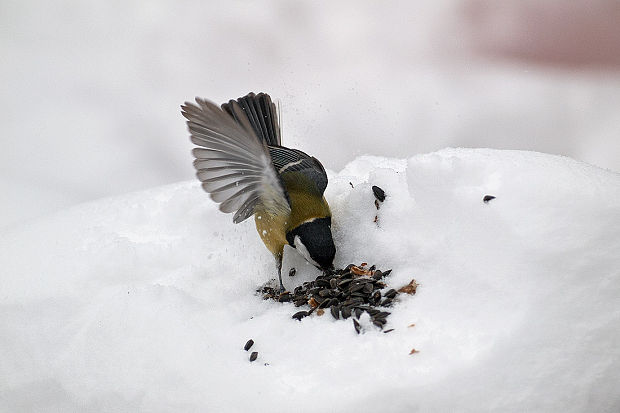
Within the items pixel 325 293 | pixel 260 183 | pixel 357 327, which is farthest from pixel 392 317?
pixel 260 183

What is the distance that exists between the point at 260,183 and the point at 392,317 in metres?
0.45

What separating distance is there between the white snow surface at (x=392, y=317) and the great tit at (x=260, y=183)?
100 mm

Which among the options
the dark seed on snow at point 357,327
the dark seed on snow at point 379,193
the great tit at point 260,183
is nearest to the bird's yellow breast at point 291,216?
the great tit at point 260,183

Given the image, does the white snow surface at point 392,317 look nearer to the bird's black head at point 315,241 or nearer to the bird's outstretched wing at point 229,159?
the bird's black head at point 315,241

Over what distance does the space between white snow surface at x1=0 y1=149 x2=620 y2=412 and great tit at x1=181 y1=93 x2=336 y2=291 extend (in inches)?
3.9

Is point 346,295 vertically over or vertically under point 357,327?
over

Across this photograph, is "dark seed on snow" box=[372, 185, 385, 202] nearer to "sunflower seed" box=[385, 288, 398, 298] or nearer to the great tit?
the great tit

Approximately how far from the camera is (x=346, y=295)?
1.16 metres

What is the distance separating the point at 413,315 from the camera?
1.03m

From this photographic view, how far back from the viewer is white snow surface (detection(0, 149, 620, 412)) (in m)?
0.87

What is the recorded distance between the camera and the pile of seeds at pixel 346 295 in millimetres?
1087

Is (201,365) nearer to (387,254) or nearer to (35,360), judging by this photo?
(35,360)

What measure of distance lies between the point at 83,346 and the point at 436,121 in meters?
1.61

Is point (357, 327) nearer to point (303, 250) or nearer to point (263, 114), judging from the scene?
point (303, 250)
